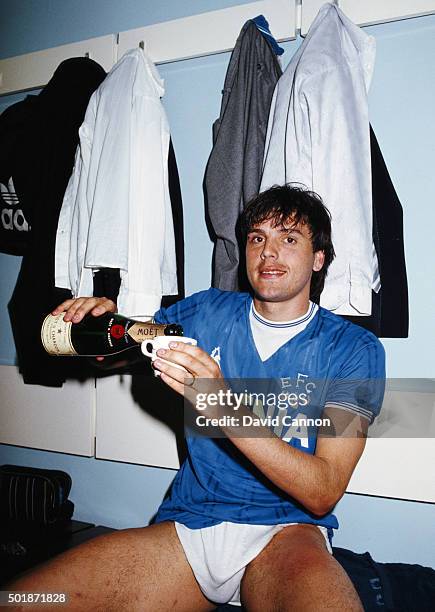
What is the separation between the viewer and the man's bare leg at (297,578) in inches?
40.8

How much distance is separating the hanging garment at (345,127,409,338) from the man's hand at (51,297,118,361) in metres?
0.68

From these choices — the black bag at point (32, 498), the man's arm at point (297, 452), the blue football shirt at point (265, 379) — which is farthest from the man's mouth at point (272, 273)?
the black bag at point (32, 498)

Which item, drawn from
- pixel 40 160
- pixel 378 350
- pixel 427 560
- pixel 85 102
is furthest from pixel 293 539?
pixel 85 102

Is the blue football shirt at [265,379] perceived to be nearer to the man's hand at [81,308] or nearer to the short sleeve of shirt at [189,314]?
the short sleeve of shirt at [189,314]

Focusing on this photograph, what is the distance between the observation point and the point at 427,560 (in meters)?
1.70

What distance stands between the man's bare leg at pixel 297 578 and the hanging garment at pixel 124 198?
0.76 metres

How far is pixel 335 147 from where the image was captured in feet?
5.00

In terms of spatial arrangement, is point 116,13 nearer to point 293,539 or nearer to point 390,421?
point 390,421

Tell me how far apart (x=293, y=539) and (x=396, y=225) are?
A: 0.93 meters

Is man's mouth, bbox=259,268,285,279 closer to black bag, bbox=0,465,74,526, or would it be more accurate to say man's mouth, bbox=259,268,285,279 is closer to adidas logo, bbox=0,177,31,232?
adidas logo, bbox=0,177,31,232

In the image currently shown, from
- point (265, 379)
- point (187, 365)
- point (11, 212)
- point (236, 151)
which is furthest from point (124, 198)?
point (187, 365)

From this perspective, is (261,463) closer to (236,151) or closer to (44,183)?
(236,151)

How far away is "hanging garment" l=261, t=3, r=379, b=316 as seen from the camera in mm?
1507

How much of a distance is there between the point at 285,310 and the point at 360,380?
278 millimetres
